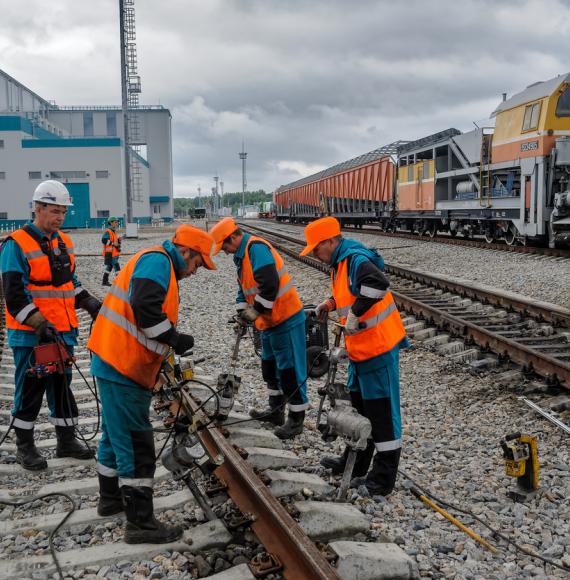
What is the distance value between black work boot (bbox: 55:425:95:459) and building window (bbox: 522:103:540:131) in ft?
49.3

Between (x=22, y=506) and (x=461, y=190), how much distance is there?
19151 mm

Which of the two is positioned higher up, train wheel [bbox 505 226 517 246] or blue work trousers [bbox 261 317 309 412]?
train wheel [bbox 505 226 517 246]

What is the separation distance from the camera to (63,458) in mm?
5082

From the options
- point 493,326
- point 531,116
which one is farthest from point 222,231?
point 531,116

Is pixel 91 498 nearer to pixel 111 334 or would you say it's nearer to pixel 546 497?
pixel 111 334

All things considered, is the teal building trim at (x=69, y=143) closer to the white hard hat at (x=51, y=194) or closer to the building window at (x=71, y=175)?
the building window at (x=71, y=175)

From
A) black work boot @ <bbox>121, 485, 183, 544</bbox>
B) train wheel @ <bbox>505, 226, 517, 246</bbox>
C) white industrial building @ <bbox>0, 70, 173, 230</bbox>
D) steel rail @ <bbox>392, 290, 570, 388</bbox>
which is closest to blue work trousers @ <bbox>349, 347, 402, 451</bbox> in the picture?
black work boot @ <bbox>121, 485, 183, 544</bbox>

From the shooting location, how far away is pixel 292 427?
546cm

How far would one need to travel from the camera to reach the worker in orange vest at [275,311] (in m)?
5.30

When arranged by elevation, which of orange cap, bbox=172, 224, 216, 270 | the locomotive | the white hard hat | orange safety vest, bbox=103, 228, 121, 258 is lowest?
orange safety vest, bbox=103, 228, 121, 258

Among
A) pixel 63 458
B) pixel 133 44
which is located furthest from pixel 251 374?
pixel 133 44

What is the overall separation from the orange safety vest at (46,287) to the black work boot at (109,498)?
1.35 m

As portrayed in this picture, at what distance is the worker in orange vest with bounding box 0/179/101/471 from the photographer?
4.60m

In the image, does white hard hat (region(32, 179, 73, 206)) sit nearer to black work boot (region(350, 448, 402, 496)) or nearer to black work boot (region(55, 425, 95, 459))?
black work boot (region(55, 425, 95, 459))
